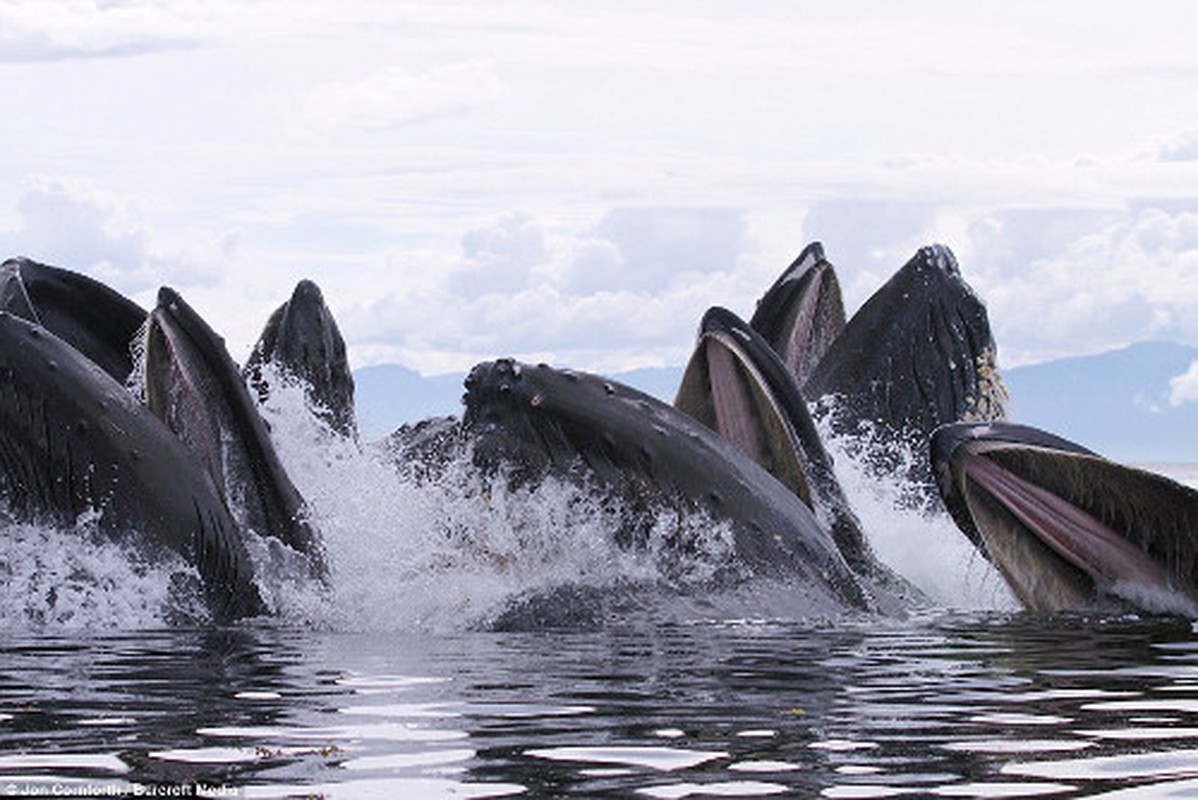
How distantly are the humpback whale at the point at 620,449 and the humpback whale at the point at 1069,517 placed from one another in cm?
93

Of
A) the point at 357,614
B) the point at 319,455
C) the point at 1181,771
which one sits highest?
the point at 319,455

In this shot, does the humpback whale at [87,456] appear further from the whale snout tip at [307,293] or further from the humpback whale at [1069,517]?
the whale snout tip at [307,293]

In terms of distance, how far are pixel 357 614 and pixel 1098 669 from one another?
4.16 m

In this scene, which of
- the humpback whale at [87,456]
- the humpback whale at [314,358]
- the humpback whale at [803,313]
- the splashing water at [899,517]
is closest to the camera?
the humpback whale at [87,456]

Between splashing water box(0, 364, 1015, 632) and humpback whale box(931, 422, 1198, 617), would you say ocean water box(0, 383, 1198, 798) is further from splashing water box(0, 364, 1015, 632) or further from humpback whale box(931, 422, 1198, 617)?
humpback whale box(931, 422, 1198, 617)

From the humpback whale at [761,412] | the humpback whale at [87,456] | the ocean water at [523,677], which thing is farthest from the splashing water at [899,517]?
the humpback whale at [87,456]

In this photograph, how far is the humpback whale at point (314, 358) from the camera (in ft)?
58.6

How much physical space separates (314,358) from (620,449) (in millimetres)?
6037

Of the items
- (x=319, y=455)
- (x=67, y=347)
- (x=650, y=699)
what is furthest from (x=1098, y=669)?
(x=319, y=455)

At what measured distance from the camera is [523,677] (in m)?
9.77

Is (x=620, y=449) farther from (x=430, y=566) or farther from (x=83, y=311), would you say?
(x=83, y=311)

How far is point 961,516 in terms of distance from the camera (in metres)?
13.1

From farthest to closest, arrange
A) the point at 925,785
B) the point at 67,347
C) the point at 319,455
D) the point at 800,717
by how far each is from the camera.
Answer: the point at 319,455, the point at 67,347, the point at 800,717, the point at 925,785

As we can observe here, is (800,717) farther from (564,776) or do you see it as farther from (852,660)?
(852,660)
